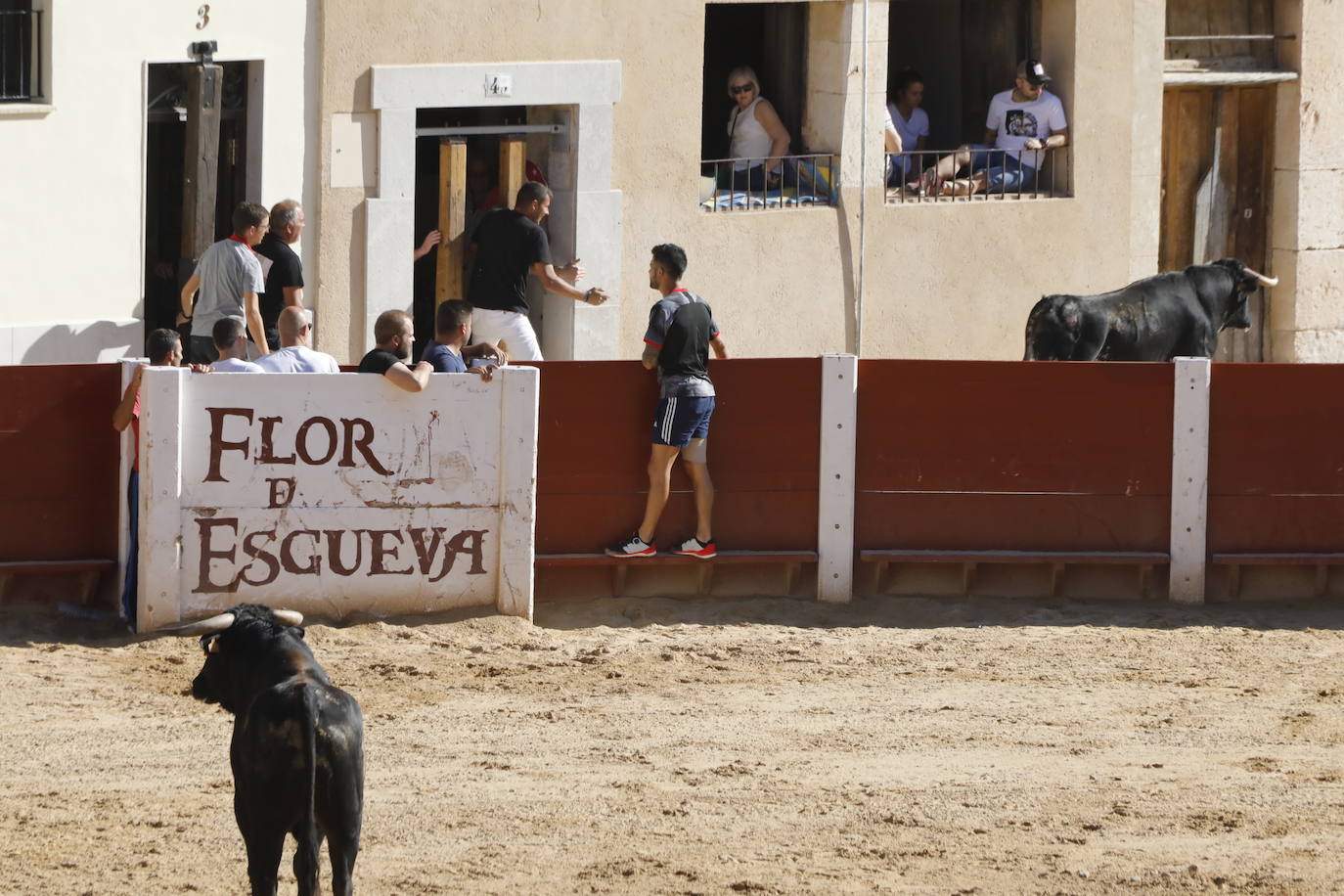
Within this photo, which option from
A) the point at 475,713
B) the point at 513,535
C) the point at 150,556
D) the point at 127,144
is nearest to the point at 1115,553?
the point at 513,535

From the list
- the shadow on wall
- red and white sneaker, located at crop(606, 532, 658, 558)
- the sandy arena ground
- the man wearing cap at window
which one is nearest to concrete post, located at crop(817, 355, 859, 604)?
the sandy arena ground

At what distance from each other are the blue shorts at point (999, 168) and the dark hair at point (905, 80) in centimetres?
63

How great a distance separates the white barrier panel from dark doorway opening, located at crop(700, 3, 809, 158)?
5.28 meters

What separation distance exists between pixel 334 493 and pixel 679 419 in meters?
1.68

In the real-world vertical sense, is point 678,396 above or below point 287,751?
above

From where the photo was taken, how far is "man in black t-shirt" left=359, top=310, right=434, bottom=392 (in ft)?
34.7

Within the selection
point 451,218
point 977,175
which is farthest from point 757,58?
point 451,218

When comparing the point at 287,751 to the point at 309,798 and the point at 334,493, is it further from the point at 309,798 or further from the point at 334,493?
the point at 334,493

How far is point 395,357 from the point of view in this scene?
1069 cm

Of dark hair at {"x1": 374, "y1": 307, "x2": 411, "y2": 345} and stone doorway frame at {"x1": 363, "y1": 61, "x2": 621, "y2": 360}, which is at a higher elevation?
stone doorway frame at {"x1": 363, "y1": 61, "x2": 621, "y2": 360}

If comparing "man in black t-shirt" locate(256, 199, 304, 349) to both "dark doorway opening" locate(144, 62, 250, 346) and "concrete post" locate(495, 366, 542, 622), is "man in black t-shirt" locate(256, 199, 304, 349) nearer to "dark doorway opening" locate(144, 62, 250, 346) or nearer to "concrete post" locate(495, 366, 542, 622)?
"dark doorway opening" locate(144, 62, 250, 346)

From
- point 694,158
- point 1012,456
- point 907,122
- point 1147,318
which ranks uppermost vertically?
point 907,122

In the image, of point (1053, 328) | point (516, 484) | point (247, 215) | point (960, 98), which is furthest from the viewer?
point (960, 98)

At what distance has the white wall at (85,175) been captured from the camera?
12430 millimetres
